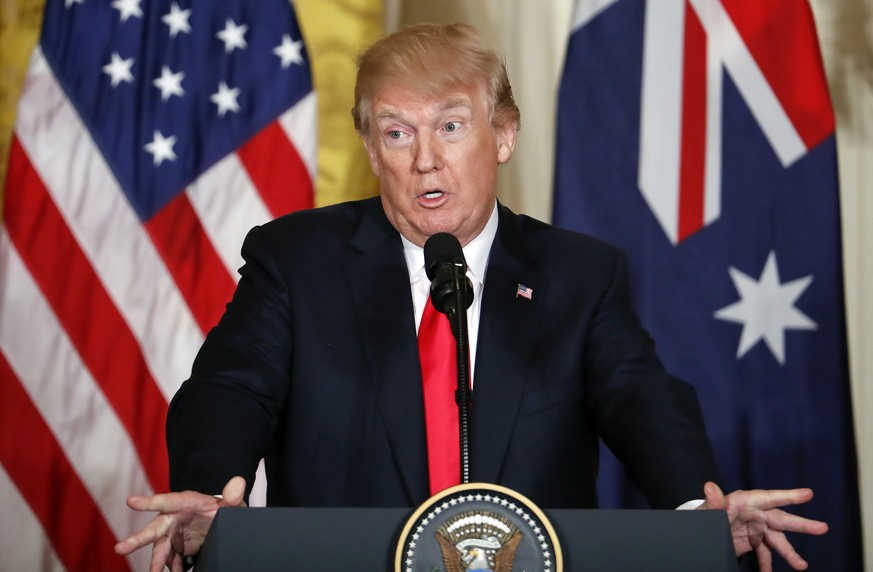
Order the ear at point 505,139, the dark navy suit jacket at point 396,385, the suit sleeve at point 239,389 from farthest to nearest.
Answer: the ear at point 505,139
the dark navy suit jacket at point 396,385
the suit sleeve at point 239,389

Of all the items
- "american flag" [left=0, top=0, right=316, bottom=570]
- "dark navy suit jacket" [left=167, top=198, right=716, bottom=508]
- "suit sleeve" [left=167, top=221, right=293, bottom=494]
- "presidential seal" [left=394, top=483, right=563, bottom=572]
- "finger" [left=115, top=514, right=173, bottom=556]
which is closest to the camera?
"presidential seal" [left=394, top=483, right=563, bottom=572]

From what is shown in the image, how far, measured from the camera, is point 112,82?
12.3ft

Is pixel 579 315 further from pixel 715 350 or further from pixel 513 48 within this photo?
pixel 513 48

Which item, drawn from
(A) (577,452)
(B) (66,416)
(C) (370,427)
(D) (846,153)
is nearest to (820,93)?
(D) (846,153)

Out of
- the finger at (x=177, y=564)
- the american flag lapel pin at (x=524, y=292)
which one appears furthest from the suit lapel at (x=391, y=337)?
the finger at (x=177, y=564)

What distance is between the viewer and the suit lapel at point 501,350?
2080mm

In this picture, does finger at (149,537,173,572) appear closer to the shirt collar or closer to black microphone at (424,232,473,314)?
black microphone at (424,232,473,314)

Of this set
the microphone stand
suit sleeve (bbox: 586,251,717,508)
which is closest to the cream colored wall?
Answer: suit sleeve (bbox: 586,251,717,508)

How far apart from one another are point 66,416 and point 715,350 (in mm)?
2090

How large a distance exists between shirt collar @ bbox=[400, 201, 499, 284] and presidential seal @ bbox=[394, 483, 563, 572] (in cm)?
96

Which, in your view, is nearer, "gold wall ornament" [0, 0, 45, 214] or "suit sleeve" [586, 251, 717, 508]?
"suit sleeve" [586, 251, 717, 508]

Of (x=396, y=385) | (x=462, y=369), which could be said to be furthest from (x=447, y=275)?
(x=396, y=385)

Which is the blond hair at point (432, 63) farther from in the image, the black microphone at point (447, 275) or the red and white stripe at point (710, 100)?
the red and white stripe at point (710, 100)

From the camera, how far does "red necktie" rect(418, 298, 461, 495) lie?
2084 millimetres
